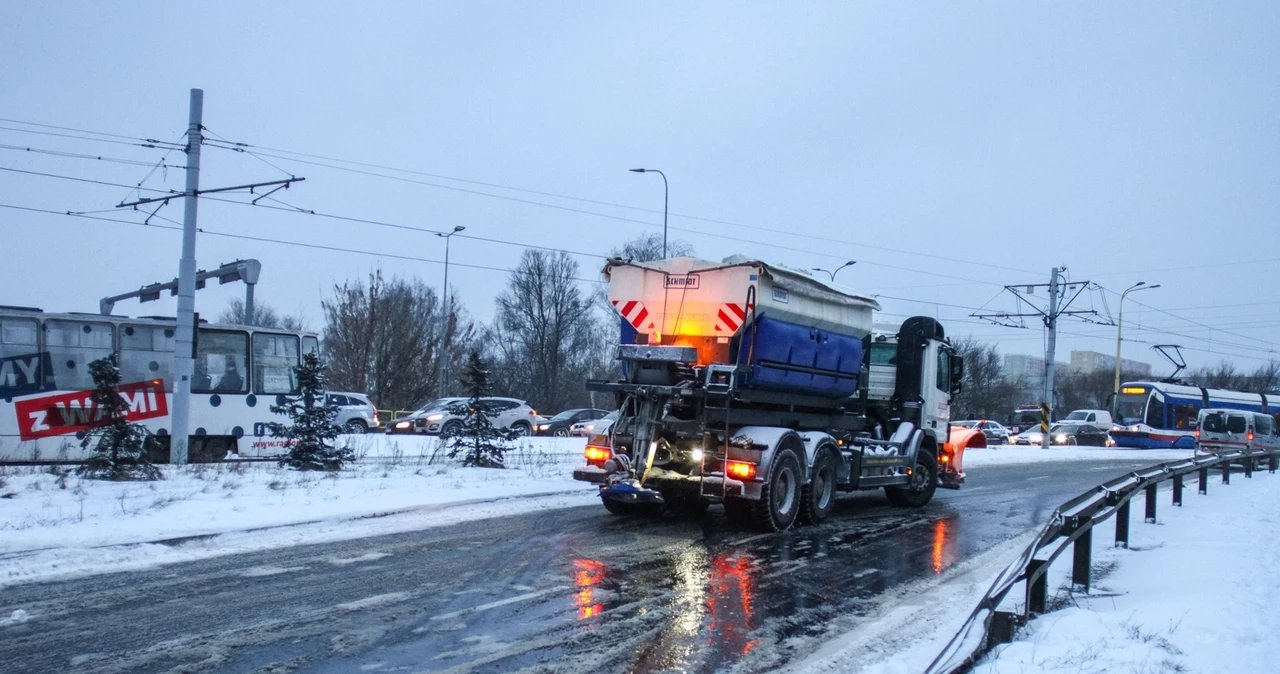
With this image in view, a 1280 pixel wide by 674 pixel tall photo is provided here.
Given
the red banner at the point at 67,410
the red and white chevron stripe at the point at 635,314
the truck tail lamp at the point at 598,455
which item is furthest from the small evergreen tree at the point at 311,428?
the red and white chevron stripe at the point at 635,314

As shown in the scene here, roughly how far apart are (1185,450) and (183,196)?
39469mm

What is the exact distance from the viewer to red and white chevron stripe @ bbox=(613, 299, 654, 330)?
1147cm

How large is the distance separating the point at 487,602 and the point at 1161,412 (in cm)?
4122

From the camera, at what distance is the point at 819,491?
12.0 m

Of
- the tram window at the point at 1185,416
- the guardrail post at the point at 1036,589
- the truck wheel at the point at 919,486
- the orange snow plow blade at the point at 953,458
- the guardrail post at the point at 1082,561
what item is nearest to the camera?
the guardrail post at the point at 1036,589

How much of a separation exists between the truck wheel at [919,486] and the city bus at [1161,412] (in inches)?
1217

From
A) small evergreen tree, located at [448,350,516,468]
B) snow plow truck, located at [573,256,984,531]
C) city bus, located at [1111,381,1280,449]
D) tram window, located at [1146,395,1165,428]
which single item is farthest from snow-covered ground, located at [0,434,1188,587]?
tram window, located at [1146,395,1165,428]

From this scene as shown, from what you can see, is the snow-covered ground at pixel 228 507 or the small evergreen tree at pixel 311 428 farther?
the small evergreen tree at pixel 311 428

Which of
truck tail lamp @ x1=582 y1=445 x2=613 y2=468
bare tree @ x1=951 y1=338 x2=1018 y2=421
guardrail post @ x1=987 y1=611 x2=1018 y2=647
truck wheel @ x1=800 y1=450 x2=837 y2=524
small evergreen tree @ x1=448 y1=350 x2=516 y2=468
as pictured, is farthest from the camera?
bare tree @ x1=951 y1=338 x2=1018 y2=421

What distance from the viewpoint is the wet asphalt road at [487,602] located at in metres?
5.50

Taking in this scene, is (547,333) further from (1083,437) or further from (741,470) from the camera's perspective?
(741,470)

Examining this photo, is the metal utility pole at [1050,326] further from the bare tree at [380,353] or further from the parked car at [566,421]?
the bare tree at [380,353]

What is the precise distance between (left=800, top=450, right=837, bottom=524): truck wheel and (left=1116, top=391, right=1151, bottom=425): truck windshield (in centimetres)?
3485

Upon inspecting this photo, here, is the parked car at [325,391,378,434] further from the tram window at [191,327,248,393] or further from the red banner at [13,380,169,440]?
the red banner at [13,380,169,440]
